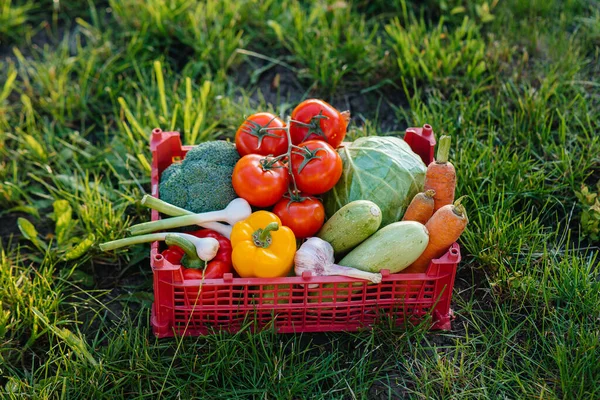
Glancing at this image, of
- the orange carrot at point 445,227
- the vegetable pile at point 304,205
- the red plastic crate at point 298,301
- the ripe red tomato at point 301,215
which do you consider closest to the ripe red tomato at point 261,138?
the vegetable pile at point 304,205

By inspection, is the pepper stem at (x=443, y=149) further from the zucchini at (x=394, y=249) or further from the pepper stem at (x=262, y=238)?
the pepper stem at (x=262, y=238)

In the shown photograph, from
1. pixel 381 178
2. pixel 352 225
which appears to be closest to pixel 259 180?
pixel 352 225

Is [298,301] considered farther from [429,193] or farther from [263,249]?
[429,193]

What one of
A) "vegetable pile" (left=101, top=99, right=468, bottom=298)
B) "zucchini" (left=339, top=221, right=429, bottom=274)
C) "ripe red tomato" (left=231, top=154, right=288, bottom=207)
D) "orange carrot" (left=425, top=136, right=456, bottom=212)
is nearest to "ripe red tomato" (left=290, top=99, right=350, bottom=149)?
"vegetable pile" (left=101, top=99, right=468, bottom=298)

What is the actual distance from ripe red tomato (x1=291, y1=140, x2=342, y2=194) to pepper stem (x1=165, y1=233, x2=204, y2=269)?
0.55 metres

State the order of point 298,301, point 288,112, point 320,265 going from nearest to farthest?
point 320,265 < point 298,301 < point 288,112

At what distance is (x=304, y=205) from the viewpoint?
3.28 meters

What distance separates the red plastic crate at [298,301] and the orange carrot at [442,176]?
1.00 feet

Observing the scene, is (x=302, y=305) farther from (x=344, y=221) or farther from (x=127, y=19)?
(x=127, y=19)

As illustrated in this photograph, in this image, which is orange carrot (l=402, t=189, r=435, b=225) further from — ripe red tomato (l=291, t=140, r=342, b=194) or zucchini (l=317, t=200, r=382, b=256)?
ripe red tomato (l=291, t=140, r=342, b=194)

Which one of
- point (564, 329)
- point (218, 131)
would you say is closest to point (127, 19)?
point (218, 131)

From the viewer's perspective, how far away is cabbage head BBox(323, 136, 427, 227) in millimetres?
3395

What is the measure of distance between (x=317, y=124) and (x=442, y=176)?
24.7 inches

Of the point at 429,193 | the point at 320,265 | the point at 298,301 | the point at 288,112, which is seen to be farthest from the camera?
the point at 288,112
